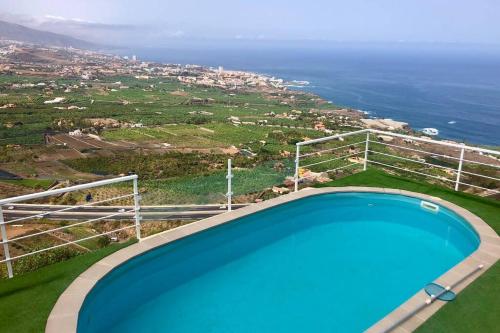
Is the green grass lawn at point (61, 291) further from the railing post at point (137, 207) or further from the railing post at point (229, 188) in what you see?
the railing post at point (229, 188)

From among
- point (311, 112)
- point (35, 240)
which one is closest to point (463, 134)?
point (311, 112)

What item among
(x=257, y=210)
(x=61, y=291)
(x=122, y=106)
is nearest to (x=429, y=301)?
(x=257, y=210)

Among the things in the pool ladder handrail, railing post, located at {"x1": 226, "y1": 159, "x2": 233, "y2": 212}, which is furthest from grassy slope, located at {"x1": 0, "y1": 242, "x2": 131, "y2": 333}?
the pool ladder handrail

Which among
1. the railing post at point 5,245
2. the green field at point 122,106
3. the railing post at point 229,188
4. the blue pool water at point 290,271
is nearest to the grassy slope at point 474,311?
the blue pool water at point 290,271

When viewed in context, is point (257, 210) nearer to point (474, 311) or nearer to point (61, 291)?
point (61, 291)

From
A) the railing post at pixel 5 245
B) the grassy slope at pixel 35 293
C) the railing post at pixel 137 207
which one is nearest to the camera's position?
the grassy slope at pixel 35 293

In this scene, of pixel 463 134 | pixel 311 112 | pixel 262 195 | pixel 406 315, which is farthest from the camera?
pixel 311 112

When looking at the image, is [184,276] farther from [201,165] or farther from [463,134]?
[463,134]
